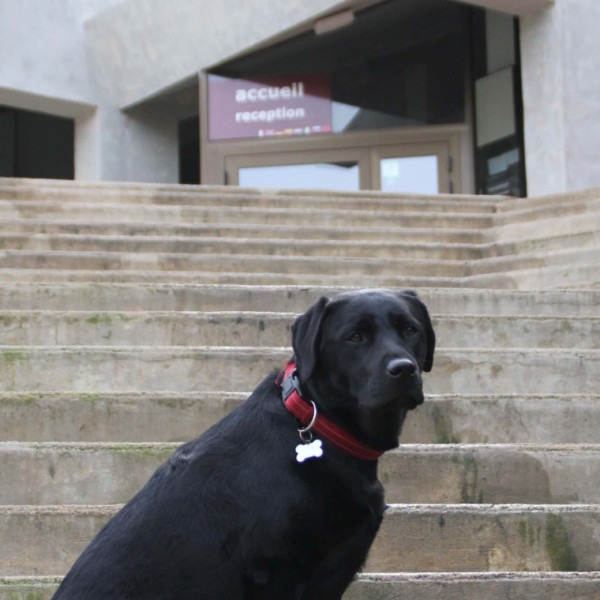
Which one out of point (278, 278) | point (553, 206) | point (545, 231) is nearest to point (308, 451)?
point (278, 278)

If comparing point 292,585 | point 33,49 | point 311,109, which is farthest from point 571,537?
point 33,49

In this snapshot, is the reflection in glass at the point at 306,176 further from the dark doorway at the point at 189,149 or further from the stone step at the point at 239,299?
the stone step at the point at 239,299

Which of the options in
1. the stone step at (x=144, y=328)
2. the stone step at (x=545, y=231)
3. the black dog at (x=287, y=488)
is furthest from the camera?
the stone step at (x=545, y=231)

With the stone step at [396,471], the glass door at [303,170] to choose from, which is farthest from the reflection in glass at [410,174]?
the stone step at [396,471]

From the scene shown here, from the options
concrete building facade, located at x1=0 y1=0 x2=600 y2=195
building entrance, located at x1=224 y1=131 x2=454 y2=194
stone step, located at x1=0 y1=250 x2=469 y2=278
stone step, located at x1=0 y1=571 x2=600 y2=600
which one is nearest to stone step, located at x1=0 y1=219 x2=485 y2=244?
stone step, located at x1=0 y1=250 x2=469 y2=278

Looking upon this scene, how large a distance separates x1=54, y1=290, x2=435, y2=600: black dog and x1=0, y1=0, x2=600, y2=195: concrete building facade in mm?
9819

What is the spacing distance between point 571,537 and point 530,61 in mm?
9754

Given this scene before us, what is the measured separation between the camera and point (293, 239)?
26.5ft

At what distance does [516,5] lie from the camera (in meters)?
12.3

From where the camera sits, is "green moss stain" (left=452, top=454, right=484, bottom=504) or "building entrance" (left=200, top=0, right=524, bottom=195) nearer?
"green moss stain" (left=452, top=454, right=484, bottom=504)

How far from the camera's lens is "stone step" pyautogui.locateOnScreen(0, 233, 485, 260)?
7.49 meters

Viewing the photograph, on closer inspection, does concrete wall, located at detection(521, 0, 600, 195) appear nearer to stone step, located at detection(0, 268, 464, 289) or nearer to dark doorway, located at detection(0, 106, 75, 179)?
stone step, located at detection(0, 268, 464, 289)

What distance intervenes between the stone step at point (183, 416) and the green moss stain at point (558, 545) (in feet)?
2.68

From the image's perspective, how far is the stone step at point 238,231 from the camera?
25.9ft
